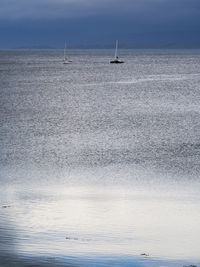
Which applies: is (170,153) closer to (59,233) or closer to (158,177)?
(158,177)

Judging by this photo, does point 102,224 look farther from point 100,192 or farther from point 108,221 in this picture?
point 100,192

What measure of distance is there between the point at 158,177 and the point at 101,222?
658 centimetres

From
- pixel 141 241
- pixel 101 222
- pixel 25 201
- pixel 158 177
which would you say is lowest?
pixel 141 241

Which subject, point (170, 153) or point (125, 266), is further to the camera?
point (170, 153)

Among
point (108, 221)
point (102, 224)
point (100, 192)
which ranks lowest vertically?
point (102, 224)

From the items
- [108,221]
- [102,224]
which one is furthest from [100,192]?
[102,224]

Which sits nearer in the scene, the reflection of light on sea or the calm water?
the calm water

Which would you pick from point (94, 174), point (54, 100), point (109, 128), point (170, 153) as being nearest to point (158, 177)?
point (94, 174)

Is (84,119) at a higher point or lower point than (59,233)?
higher

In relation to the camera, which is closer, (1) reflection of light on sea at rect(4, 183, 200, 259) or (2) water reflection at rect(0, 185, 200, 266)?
(2) water reflection at rect(0, 185, 200, 266)

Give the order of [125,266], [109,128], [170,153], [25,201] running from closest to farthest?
[125,266] → [25,201] → [170,153] → [109,128]

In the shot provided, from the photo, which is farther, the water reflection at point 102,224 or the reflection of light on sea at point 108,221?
the reflection of light on sea at point 108,221

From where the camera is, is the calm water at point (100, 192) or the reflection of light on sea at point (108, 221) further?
the reflection of light on sea at point (108, 221)

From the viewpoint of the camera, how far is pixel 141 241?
998 cm
